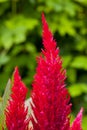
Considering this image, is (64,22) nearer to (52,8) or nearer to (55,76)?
(52,8)

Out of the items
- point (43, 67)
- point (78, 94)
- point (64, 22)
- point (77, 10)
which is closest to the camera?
point (43, 67)

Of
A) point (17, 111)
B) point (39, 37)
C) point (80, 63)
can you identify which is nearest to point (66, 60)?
point (80, 63)

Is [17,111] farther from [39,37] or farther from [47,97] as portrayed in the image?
[39,37]

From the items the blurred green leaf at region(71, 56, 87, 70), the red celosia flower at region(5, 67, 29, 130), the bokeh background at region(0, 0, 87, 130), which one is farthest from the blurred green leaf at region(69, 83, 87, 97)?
the red celosia flower at region(5, 67, 29, 130)

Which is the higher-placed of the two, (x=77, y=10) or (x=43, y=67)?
(x=43, y=67)

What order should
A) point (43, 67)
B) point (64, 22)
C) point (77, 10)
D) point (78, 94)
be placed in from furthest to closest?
point (77, 10), point (64, 22), point (78, 94), point (43, 67)

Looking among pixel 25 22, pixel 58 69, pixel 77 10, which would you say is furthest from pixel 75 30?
pixel 58 69

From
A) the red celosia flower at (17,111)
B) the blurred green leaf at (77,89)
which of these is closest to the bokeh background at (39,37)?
the blurred green leaf at (77,89)

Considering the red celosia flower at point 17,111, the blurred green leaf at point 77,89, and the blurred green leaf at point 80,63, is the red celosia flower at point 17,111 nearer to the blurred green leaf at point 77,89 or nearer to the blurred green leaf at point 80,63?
the blurred green leaf at point 77,89
